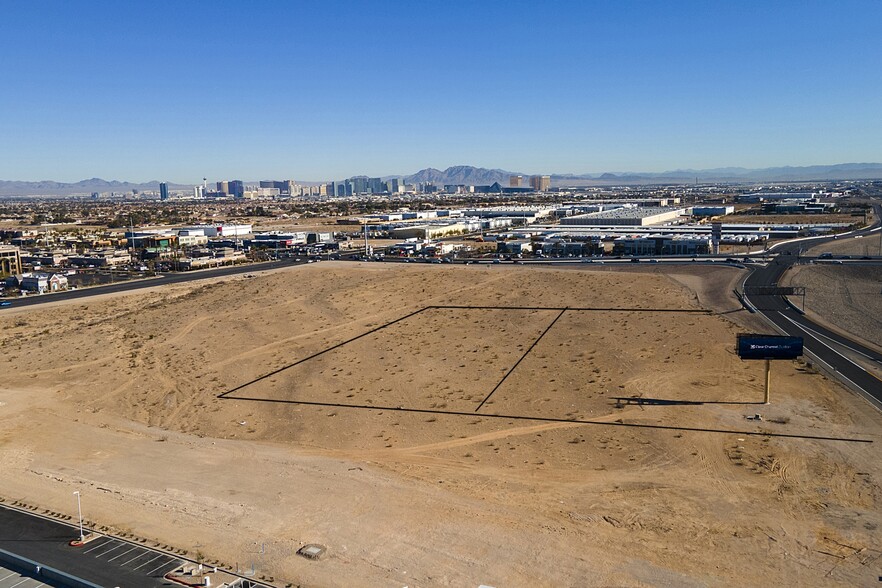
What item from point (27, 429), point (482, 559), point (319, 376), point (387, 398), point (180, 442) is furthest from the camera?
point (319, 376)

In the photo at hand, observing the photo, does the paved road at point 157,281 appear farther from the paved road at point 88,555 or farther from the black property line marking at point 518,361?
the paved road at point 88,555

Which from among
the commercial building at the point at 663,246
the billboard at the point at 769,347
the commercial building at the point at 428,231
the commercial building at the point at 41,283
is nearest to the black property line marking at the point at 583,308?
the billboard at the point at 769,347

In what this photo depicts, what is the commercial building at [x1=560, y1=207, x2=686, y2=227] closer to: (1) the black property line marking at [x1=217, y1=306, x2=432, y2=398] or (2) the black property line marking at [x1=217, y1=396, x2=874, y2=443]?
(1) the black property line marking at [x1=217, y1=306, x2=432, y2=398]

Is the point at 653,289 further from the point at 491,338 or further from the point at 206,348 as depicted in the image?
the point at 206,348

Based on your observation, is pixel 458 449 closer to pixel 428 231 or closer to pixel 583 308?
pixel 583 308

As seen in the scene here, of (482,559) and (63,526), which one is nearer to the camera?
(482,559)

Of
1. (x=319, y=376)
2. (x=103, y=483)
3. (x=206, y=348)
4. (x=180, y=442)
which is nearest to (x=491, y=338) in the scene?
(x=319, y=376)
